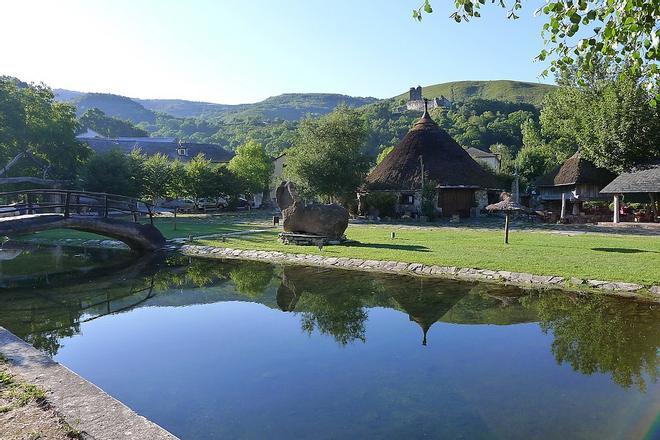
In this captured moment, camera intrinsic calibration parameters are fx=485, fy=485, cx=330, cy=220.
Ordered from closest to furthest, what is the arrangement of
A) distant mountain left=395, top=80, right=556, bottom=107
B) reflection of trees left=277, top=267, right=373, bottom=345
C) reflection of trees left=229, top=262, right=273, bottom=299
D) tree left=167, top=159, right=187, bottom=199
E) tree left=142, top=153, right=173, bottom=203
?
1. reflection of trees left=277, top=267, right=373, bottom=345
2. reflection of trees left=229, top=262, right=273, bottom=299
3. tree left=142, top=153, right=173, bottom=203
4. tree left=167, top=159, right=187, bottom=199
5. distant mountain left=395, top=80, right=556, bottom=107

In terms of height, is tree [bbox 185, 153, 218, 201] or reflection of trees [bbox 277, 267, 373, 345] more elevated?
tree [bbox 185, 153, 218, 201]

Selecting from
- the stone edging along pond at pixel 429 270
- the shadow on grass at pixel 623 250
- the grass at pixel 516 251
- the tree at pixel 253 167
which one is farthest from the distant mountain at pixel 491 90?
the stone edging along pond at pixel 429 270

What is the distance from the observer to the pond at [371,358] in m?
5.78

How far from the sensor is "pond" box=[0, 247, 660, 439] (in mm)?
5781

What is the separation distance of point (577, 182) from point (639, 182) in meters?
6.77

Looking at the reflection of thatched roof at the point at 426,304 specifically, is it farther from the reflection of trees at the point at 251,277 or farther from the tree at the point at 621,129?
the tree at the point at 621,129

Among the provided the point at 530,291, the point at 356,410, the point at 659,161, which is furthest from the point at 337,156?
the point at 356,410

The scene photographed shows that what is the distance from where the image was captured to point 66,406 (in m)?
5.24

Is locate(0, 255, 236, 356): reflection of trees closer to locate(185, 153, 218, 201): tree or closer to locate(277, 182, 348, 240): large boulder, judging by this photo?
locate(277, 182, 348, 240): large boulder

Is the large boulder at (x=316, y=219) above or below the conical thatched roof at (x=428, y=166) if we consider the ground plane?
below

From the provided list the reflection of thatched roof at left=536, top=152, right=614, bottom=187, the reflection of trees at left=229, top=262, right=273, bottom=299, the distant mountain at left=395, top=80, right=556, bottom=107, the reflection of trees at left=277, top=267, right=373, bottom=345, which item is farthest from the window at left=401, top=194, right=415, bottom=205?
the distant mountain at left=395, top=80, right=556, bottom=107

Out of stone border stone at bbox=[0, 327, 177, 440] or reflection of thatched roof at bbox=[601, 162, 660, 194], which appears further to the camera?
reflection of thatched roof at bbox=[601, 162, 660, 194]

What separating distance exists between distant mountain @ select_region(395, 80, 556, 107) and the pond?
141684mm

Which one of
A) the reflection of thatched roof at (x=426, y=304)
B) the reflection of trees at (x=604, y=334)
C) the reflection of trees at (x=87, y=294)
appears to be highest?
the reflection of trees at (x=604, y=334)
